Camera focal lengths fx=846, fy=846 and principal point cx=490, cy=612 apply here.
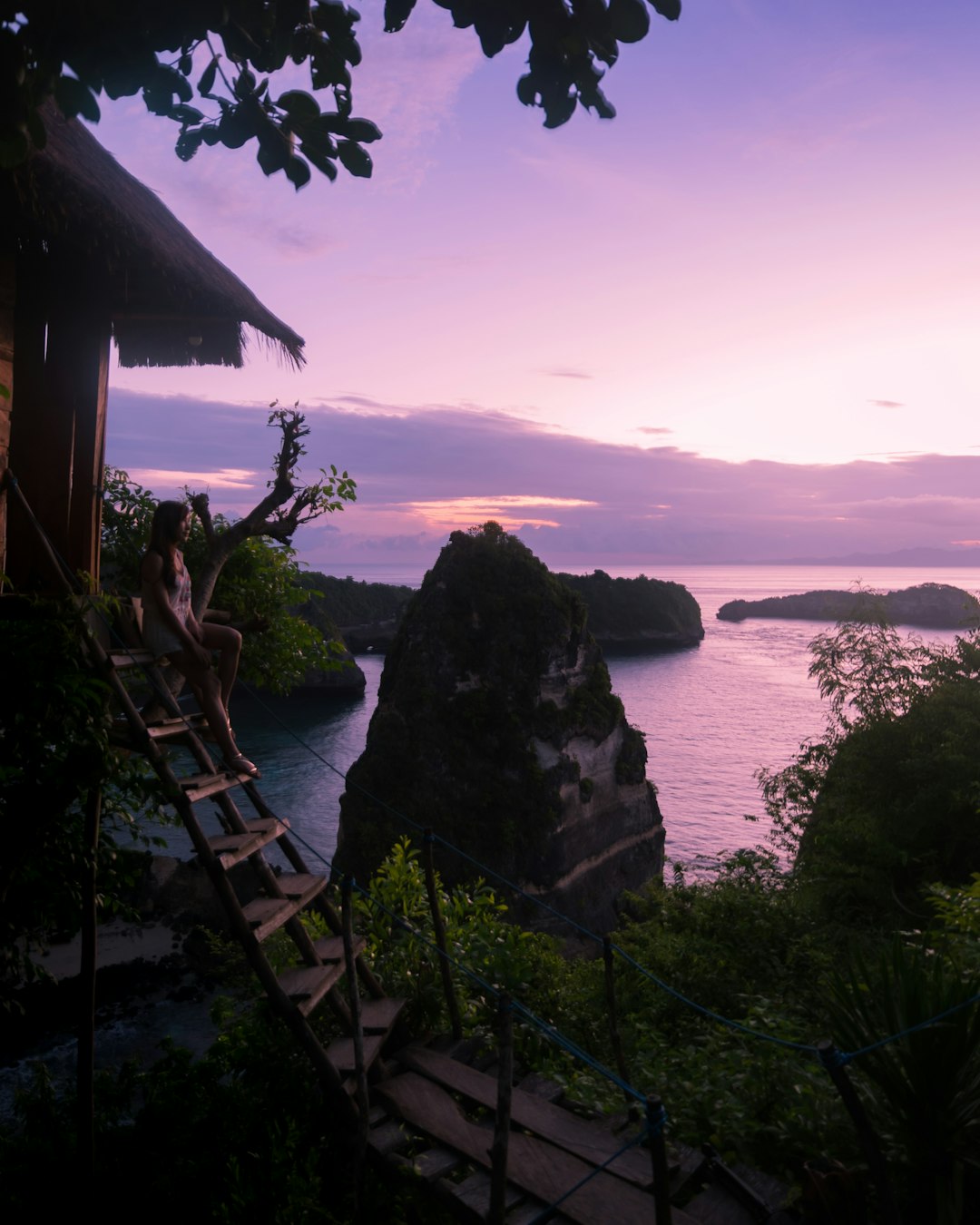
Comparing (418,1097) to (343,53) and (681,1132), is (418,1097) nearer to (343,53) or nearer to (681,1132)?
(681,1132)

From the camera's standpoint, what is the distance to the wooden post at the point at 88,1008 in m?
5.51

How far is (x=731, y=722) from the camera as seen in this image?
70062 millimetres

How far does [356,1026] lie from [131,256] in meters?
5.68

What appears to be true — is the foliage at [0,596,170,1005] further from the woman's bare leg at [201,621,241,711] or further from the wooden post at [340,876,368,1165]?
the wooden post at [340,876,368,1165]

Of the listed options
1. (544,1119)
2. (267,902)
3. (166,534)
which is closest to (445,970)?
(544,1119)

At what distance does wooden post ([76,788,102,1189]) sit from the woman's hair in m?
1.54

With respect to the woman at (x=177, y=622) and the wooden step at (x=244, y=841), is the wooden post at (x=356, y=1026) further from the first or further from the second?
the woman at (x=177, y=622)

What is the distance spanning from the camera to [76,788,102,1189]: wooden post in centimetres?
551

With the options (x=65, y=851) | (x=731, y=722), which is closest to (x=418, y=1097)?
(x=65, y=851)

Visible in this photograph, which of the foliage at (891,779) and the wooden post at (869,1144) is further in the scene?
the foliage at (891,779)

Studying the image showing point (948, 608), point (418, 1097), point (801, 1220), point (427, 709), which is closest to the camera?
point (801, 1220)

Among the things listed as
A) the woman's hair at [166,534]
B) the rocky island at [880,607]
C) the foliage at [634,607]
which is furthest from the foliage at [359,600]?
the woman's hair at [166,534]

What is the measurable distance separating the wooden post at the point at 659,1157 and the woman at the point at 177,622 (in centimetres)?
336

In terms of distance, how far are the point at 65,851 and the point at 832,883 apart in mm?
13744
